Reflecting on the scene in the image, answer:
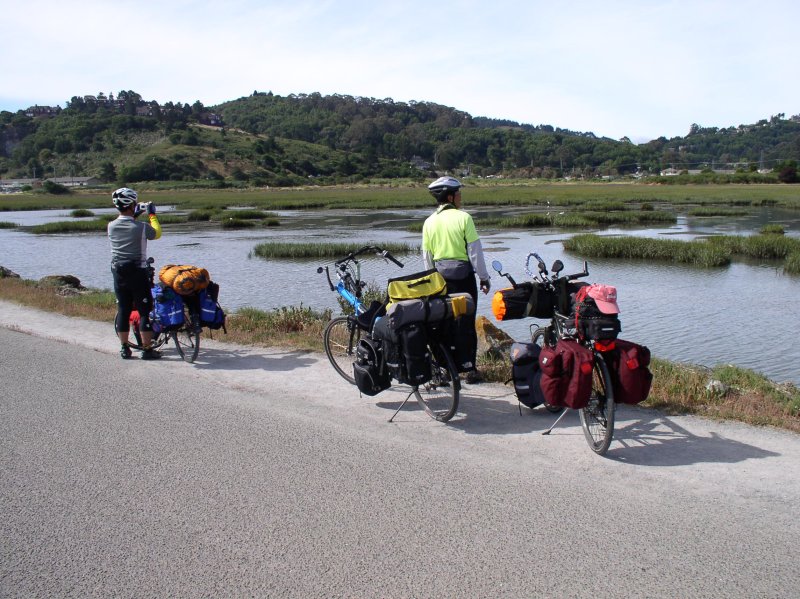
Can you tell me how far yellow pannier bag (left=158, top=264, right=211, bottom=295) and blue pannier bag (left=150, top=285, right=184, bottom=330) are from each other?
19 cm

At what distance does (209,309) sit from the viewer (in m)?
8.70

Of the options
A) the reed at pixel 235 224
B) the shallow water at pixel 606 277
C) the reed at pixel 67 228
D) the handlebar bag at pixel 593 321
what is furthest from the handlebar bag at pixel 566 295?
the reed at pixel 67 228

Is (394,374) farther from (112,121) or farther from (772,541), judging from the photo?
(112,121)

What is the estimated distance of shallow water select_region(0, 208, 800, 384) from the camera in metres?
14.5

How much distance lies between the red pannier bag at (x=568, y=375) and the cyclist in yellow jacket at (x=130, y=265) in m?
5.65

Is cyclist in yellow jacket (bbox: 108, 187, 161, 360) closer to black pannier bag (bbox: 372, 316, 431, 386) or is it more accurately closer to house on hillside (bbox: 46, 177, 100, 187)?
black pannier bag (bbox: 372, 316, 431, 386)

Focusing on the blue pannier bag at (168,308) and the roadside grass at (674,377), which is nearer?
the roadside grass at (674,377)

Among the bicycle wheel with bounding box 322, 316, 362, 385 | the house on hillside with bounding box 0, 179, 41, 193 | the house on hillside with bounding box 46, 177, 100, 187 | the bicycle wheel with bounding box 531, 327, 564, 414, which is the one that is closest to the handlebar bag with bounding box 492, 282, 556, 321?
the bicycle wheel with bounding box 531, 327, 564, 414

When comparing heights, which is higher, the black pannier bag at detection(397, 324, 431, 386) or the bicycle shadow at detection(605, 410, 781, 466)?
the black pannier bag at detection(397, 324, 431, 386)

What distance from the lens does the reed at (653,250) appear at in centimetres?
2614

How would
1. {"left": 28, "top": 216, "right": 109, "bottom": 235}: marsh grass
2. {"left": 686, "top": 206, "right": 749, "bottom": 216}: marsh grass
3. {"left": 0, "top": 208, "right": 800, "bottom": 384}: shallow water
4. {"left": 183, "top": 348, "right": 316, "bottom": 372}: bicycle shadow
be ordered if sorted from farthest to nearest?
{"left": 686, "top": 206, "right": 749, "bottom": 216}: marsh grass
{"left": 28, "top": 216, "right": 109, "bottom": 235}: marsh grass
{"left": 0, "top": 208, "right": 800, "bottom": 384}: shallow water
{"left": 183, "top": 348, "right": 316, "bottom": 372}: bicycle shadow

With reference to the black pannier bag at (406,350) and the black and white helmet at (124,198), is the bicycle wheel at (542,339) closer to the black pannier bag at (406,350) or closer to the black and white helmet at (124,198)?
the black pannier bag at (406,350)

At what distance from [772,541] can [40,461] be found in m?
5.04

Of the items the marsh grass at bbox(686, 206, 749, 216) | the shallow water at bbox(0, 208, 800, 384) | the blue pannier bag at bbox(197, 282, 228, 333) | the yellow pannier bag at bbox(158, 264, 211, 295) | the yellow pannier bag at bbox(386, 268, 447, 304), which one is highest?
the yellow pannier bag at bbox(386, 268, 447, 304)
